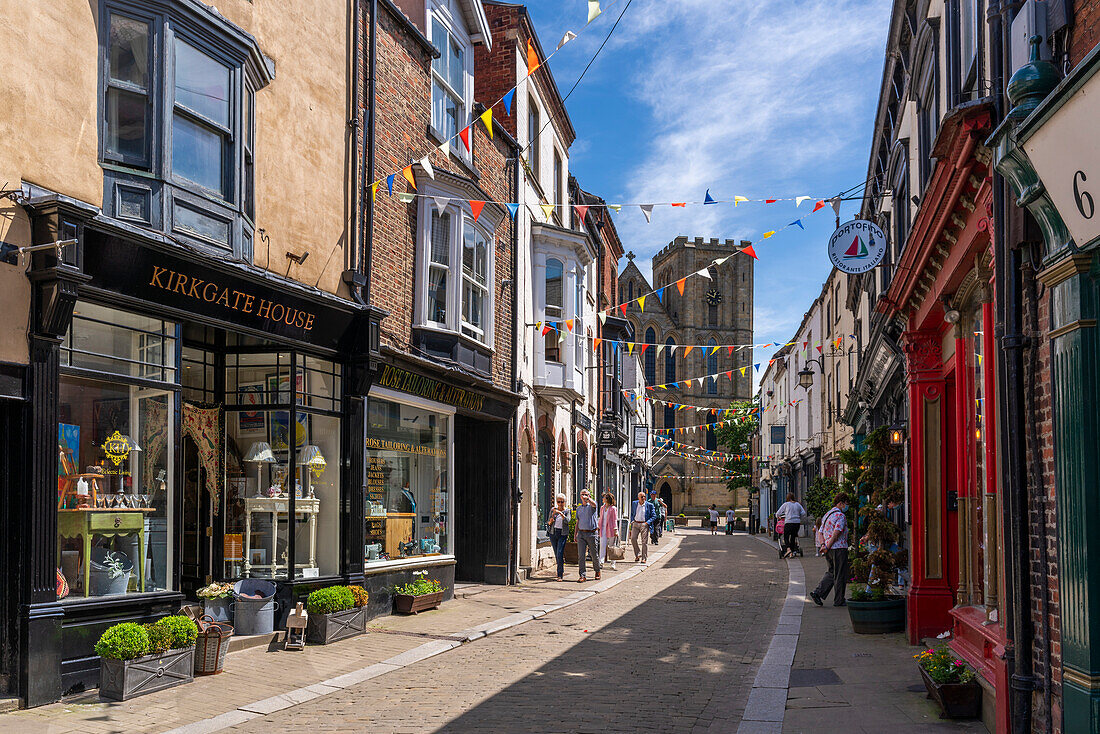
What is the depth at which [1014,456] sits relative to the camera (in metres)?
6.20

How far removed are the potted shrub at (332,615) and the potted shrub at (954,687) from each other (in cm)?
653

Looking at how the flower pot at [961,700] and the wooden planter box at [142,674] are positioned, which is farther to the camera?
the wooden planter box at [142,674]

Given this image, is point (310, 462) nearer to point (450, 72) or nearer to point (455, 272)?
point (455, 272)

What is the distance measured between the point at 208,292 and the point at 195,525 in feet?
10.5

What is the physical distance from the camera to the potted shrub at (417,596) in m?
13.6

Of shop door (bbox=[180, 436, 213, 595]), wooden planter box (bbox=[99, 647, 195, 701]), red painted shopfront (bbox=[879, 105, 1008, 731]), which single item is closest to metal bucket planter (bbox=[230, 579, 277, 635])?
shop door (bbox=[180, 436, 213, 595])

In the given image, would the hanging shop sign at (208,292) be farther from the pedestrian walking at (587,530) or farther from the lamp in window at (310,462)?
the pedestrian walking at (587,530)

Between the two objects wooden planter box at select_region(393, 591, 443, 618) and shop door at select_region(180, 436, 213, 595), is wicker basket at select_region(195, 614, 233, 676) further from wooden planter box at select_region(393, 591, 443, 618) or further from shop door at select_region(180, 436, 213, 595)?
wooden planter box at select_region(393, 591, 443, 618)

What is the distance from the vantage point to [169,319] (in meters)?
9.70

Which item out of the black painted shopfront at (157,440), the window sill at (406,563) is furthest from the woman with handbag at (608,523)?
the black painted shopfront at (157,440)

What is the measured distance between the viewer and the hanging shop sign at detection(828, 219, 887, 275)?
14258mm

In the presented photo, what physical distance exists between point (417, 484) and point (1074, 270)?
11348mm

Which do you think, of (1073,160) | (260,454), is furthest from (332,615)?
(1073,160)

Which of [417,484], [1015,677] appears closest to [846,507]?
[417,484]
